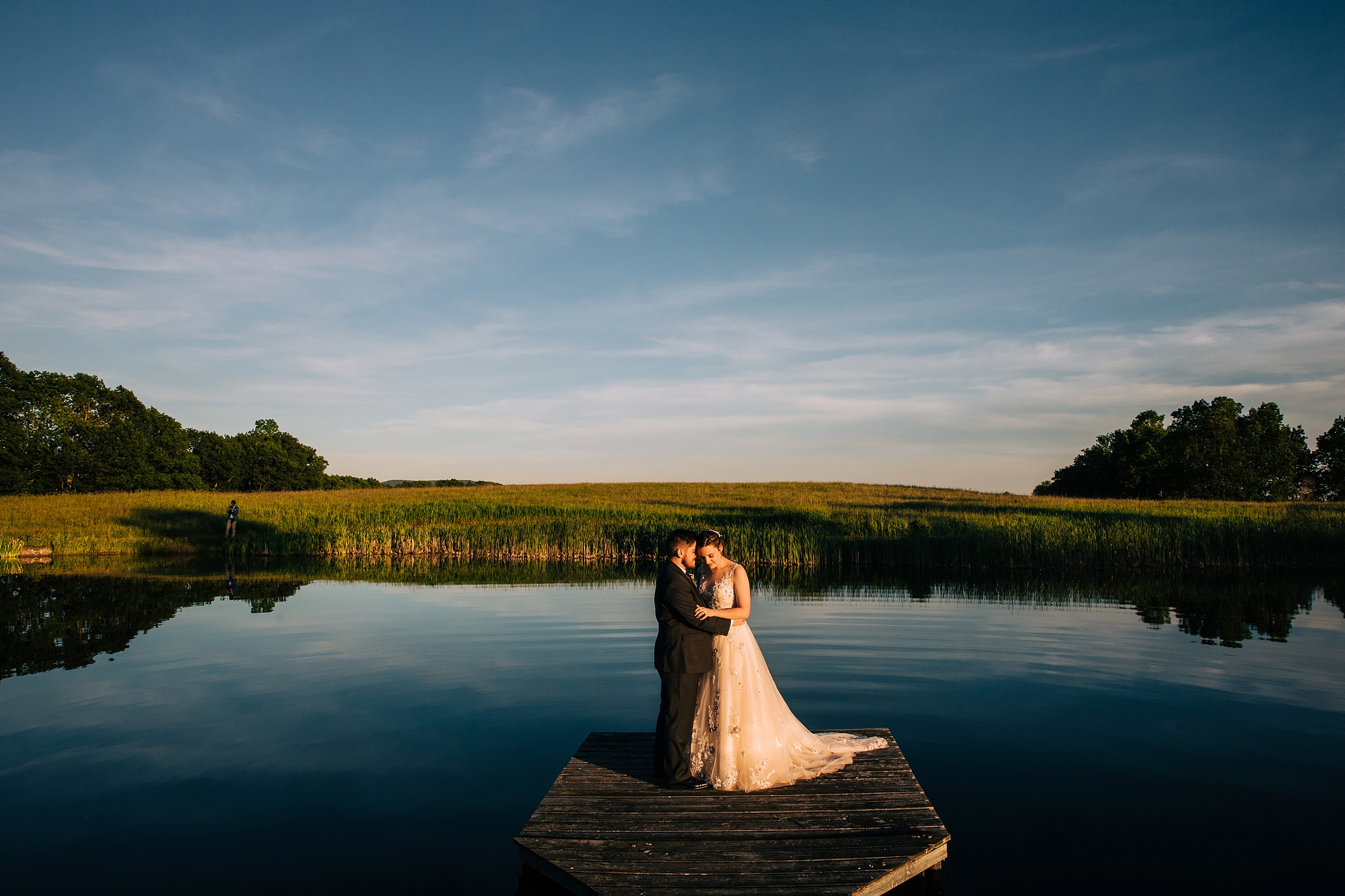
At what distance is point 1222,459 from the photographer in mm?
75625

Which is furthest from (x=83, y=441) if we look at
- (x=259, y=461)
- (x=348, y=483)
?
(x=348, y=483)

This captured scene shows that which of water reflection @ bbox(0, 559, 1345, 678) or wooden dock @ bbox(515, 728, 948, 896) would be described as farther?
water reflection @ bbox(0, 559, 1345, 678)

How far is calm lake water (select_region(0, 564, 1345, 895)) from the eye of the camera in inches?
243

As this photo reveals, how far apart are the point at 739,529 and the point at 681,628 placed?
25.4m

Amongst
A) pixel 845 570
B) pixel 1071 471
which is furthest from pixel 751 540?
pixel 1071 471

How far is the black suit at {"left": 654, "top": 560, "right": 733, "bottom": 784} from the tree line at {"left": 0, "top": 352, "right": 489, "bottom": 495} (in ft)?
251

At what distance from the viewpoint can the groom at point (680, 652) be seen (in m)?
6.38

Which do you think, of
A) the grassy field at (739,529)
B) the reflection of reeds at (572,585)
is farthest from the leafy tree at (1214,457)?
the reflection of reeds at (572,585)

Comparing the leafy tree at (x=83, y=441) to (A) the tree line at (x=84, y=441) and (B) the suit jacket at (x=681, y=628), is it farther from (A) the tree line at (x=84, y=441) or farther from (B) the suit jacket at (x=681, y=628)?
(B) the suit jacket at (x=681, y=628)

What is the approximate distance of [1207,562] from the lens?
1087 inches

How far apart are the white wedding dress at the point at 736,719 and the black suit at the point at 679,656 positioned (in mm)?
78

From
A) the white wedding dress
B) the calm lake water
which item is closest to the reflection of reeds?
the calm lake water

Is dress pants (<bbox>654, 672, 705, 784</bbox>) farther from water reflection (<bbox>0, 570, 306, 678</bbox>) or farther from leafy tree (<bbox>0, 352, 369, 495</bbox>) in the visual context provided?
leafy tree (<bbox>0, 352, 369, 495</bbox>)

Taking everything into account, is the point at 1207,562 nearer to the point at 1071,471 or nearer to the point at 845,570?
the point at 845,570
